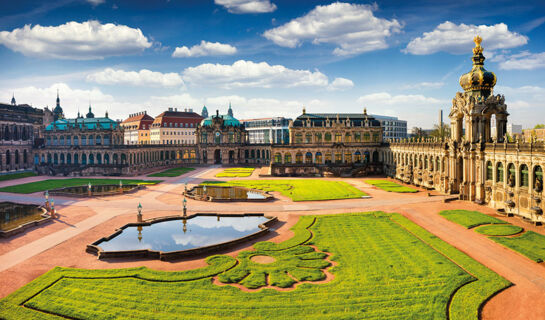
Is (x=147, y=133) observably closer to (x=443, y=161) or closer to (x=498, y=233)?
(x=443, y=161)

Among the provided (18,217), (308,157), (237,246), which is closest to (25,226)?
(18,217)

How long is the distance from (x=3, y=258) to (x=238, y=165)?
10488cm

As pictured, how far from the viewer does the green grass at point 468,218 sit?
46044 millimetres

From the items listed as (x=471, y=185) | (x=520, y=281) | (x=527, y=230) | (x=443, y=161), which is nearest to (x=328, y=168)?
(x=443, y=161)

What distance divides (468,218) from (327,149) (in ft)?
224

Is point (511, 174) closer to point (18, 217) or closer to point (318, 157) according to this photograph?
point (318, 157)

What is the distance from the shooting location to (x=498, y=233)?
1640 inches

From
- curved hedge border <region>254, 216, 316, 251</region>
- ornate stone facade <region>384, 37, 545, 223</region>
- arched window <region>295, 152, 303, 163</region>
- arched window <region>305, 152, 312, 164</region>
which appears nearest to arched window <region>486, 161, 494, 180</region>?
ornate stone facade <region>384, 37, 545, 223</region>

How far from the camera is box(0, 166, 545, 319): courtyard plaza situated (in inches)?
1150

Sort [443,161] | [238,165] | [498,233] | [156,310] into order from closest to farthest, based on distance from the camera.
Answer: [156,310] → [498,233] → [443,161] → [238,165]

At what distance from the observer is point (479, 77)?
62.7 metres

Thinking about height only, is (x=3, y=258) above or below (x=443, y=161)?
below

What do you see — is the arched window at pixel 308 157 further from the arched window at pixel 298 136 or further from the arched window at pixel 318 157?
the arched window at pixel 298 136

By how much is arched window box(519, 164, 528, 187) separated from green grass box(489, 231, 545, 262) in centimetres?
994
